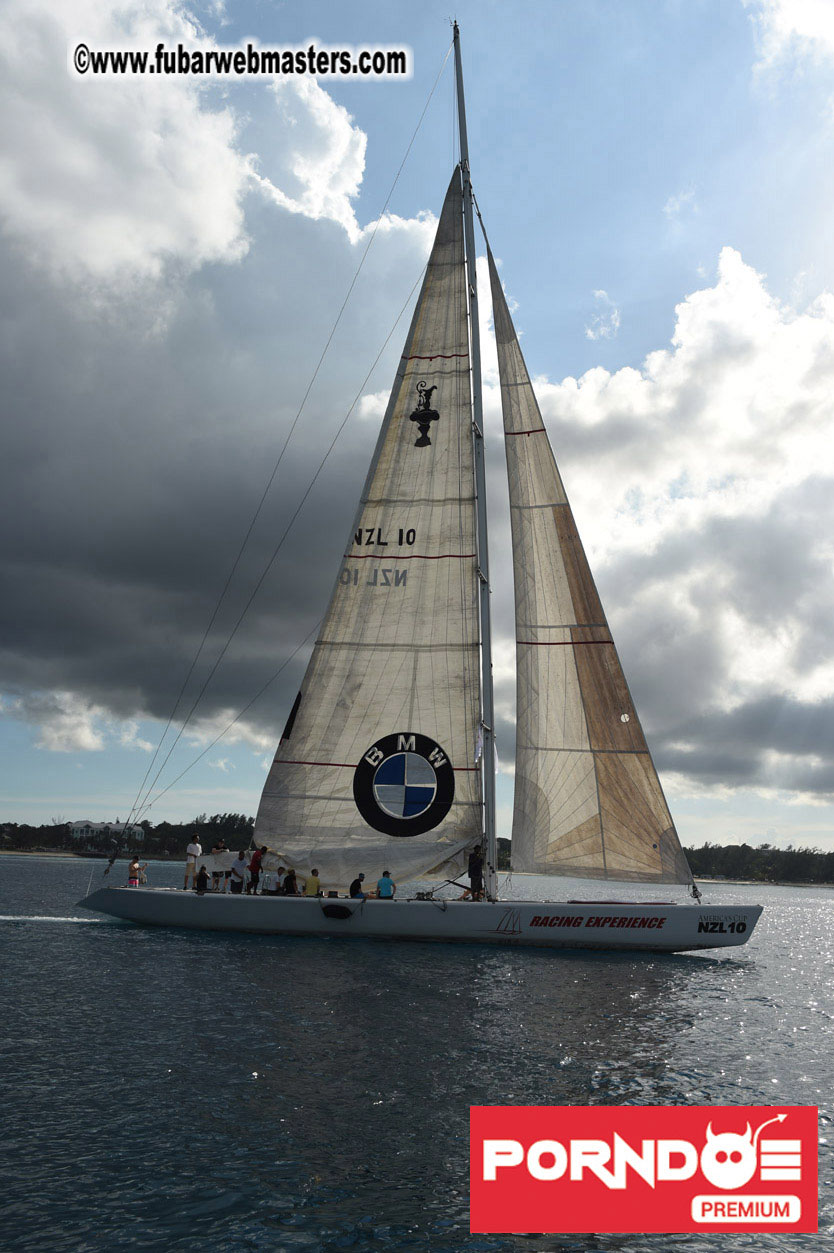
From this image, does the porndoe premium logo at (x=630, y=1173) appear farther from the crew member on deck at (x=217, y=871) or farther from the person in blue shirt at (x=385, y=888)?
the crew member on deck at (x=217, y=871)

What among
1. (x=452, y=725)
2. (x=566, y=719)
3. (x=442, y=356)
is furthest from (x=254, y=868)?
(x=442, y=356)

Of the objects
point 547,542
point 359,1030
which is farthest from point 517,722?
point 359,1030

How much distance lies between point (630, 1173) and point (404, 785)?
1477 centimetres

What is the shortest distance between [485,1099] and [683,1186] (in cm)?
270

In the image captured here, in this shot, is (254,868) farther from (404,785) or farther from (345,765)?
(404,785)

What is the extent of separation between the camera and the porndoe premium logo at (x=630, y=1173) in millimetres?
7891

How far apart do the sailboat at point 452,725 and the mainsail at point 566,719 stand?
40mm

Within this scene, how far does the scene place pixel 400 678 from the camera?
23688 millimetres

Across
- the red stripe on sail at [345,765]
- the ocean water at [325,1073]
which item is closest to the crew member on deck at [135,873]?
the ocean water at [325,1073]

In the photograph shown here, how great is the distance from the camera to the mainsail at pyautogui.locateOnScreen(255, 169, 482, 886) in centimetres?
2306

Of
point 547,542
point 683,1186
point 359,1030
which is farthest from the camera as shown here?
point 547,542

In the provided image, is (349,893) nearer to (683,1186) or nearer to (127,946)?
(127,946)

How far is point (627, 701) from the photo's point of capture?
74.4ft

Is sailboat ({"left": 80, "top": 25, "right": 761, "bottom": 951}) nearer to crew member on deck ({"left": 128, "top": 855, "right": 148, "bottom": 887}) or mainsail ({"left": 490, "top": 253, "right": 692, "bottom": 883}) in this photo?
mainsail ({"left": 490, "top": 253, "right": 692, "bottom": 883})
